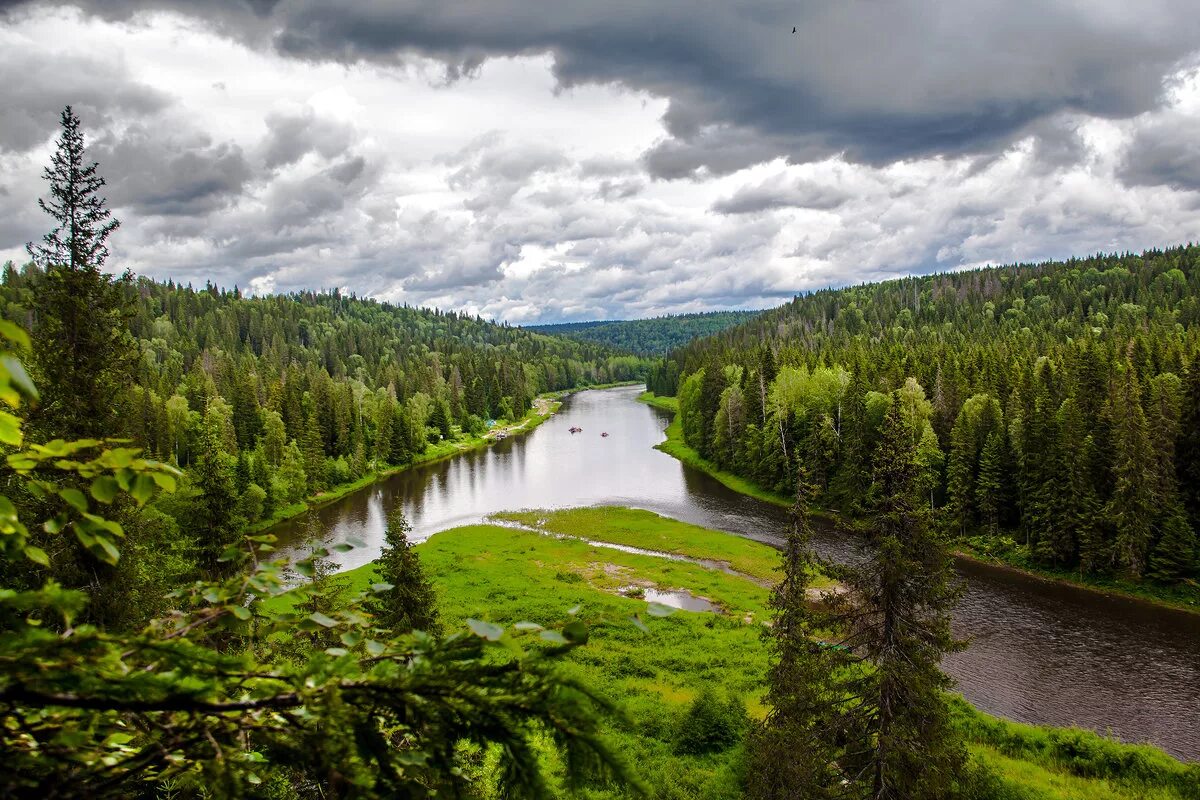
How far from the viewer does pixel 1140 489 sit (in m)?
39.4

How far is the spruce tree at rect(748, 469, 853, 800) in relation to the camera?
1541 centimetres

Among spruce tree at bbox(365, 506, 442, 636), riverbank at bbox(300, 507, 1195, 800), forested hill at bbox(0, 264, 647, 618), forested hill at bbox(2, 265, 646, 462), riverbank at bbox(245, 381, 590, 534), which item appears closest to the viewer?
forested hill at bbox(0, 264, 647, 618)

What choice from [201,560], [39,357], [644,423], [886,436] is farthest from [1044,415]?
[644,423]

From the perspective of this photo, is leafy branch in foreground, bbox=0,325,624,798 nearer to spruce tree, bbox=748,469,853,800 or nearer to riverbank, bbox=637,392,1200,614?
spruce tree, bbox=748,469,853,800

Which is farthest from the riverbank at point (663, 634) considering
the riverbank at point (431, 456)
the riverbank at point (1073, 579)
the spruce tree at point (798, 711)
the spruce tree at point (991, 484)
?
the riverbank at point (431, 456)

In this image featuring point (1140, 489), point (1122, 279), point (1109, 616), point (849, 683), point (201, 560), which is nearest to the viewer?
point (849, 683)

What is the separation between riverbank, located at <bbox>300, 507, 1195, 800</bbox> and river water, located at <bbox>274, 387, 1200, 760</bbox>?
3.27 m

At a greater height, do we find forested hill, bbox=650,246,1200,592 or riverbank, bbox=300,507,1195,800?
forested hill, bbox=650,246,1200,592

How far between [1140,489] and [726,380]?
52.7m

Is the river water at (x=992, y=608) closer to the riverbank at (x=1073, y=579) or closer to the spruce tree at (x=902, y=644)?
the riverbank at (x=1073, y=579)

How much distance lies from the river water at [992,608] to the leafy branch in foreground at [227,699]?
0.56m

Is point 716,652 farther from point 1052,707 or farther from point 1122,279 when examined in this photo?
point 1122,279

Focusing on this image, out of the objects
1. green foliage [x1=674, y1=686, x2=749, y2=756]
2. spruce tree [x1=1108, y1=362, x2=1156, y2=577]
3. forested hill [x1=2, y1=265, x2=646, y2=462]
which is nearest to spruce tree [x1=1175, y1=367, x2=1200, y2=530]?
spruce tree [x1=1108, y1=362, x2=1156, y2=577]

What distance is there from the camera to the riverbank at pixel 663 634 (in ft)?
66.9
